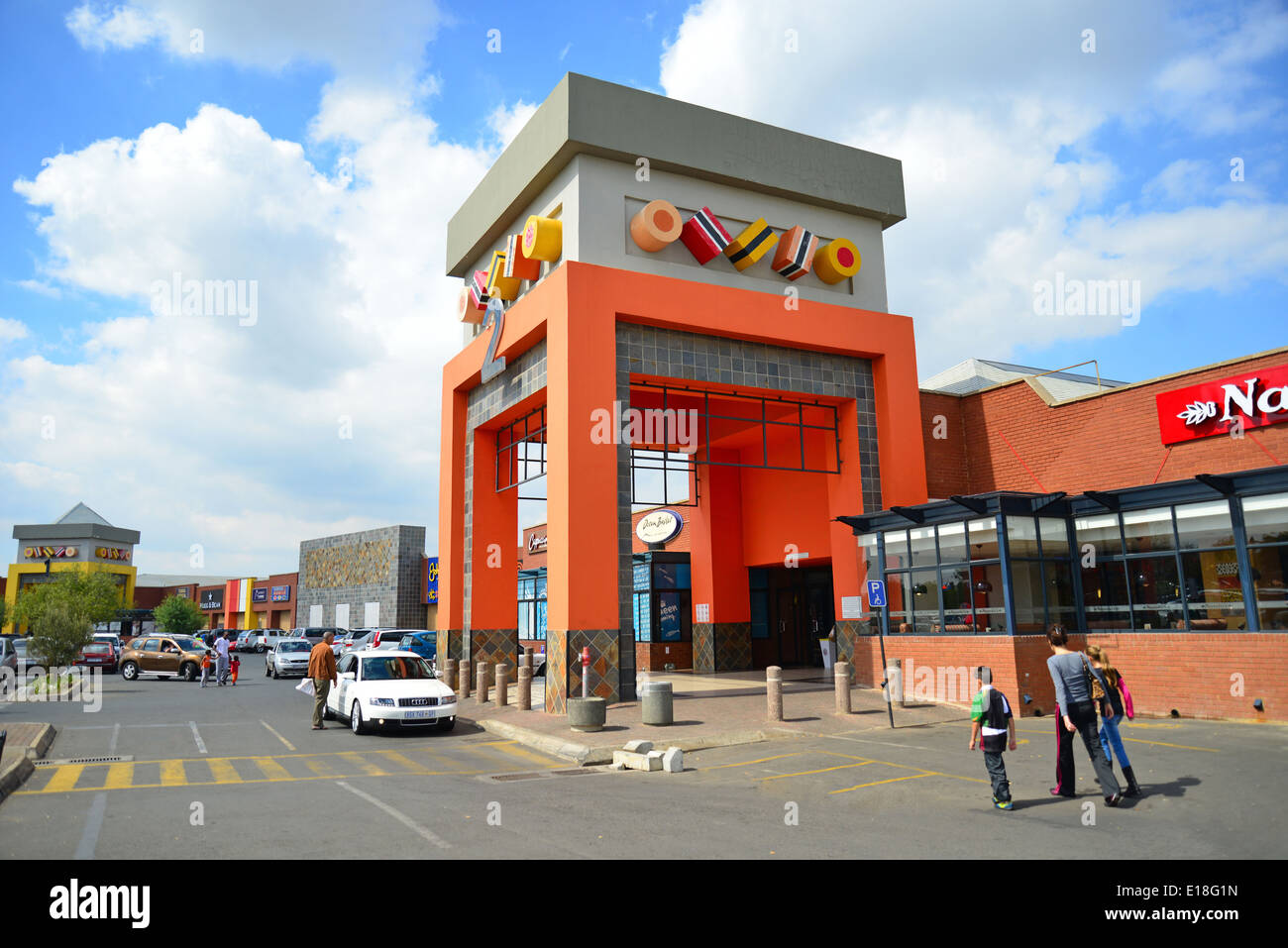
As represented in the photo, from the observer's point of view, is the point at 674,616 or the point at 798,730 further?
the point at 674,616

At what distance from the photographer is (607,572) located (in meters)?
19.7

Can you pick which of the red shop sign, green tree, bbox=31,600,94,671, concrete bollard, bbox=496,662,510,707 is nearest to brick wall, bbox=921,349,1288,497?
the red shop sign

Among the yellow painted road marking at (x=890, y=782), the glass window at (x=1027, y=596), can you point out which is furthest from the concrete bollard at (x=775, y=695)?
the glass window at (x=1027, y=596)

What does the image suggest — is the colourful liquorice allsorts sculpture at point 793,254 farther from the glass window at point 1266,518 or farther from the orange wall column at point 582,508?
the glass window at point 1266,518

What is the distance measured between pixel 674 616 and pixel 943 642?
14807mm

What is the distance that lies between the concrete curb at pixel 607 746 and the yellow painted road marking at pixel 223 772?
16.4ft

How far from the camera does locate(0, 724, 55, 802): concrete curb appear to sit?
10245 mm

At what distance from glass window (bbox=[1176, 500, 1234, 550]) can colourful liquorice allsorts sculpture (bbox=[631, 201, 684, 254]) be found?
43.4ft

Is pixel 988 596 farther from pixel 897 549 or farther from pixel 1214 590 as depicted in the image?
pixel 1214 590

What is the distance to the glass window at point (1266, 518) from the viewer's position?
15680mm

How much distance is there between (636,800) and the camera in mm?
10102
